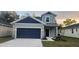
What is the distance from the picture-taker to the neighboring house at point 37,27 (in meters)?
5.13

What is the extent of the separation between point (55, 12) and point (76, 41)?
838 millimetres

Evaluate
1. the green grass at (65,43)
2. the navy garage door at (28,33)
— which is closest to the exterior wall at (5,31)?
the navy garage door at (28,33)

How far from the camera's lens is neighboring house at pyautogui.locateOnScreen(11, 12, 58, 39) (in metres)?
5.13

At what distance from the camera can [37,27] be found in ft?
17.3

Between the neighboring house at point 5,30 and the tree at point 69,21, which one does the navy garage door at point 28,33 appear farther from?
the tree at point 69,21

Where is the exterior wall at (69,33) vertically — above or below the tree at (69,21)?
below

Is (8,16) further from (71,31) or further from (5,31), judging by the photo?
(71,31)

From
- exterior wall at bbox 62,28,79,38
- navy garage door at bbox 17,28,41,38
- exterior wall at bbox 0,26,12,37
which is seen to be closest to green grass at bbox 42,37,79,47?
exterior wall at bbox 62,28,79,38

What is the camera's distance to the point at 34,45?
509 cm

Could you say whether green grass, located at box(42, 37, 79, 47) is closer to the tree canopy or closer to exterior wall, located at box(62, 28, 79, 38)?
exterior wall, located at box(62, 28, 79, 38)
